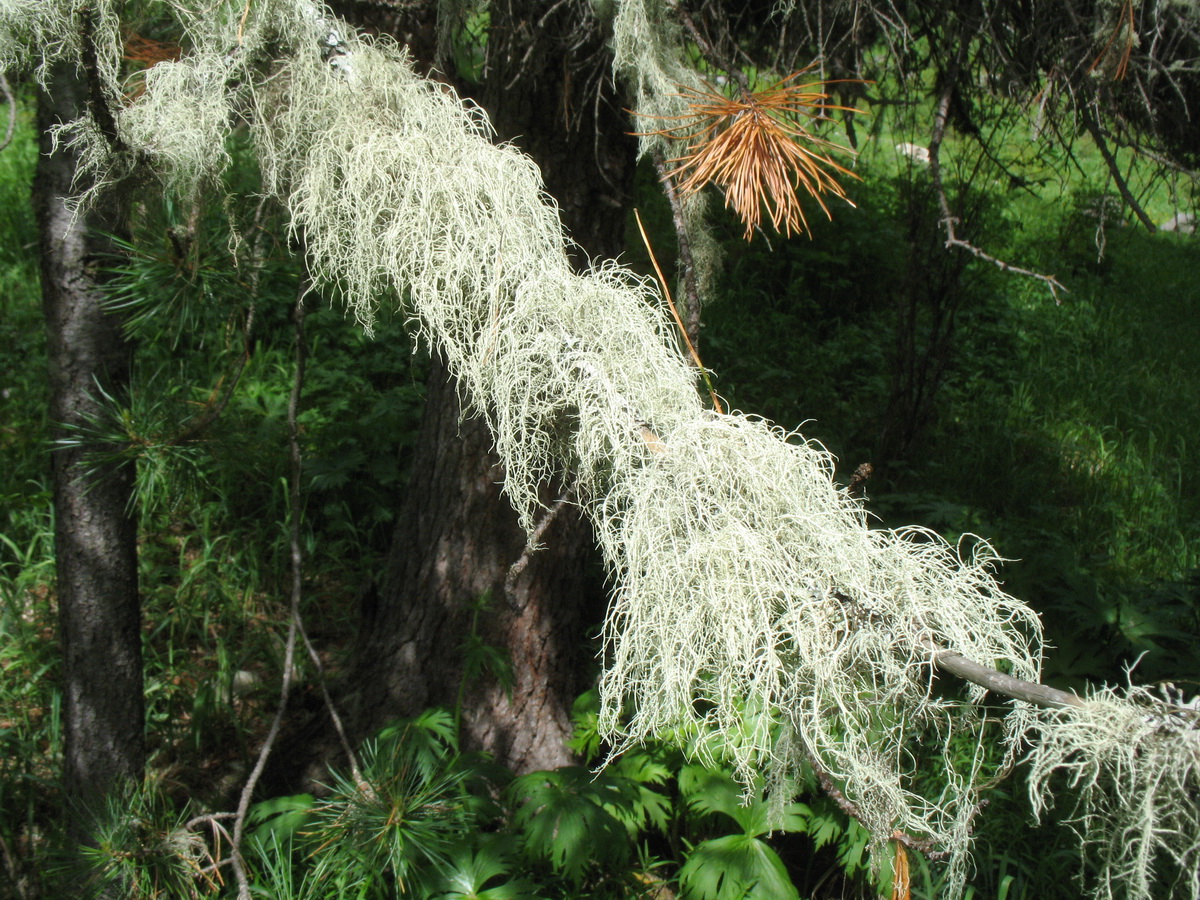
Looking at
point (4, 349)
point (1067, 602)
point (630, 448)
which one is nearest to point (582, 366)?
point (630, 448)

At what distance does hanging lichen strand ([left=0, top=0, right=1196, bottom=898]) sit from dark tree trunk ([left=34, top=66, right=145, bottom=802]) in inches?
9.7

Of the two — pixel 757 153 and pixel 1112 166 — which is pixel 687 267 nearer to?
pixel 757 153

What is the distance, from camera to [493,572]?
236cm

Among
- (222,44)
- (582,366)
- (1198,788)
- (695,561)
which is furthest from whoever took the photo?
(222,44)

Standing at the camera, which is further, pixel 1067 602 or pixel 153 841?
pixel 1067 602

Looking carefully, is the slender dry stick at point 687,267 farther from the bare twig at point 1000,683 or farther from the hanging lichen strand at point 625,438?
the bare twig at point 1000,683

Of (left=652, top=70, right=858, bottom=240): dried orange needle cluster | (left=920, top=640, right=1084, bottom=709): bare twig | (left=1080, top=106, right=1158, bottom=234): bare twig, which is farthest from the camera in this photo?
(left=1080, top=106, right=1158, bottom=234): bare twig

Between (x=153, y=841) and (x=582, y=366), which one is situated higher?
(x=582, y=366)

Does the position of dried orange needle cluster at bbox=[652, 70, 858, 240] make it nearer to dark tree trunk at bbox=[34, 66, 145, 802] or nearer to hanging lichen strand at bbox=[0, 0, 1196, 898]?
hanging lichen strand at bbox=[0, 0, 1196, 898]

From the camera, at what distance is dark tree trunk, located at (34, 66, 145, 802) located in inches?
60.1

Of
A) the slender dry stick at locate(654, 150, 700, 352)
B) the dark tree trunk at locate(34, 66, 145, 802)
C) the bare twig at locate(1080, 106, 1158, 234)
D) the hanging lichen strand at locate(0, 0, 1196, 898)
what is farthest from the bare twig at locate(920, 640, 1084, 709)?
the dark tree trunk at locate(34, 66, 145, 802)

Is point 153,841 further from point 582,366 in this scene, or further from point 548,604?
point 582,366

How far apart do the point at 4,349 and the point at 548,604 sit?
2920 millimetres

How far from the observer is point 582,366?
102 centimetres
